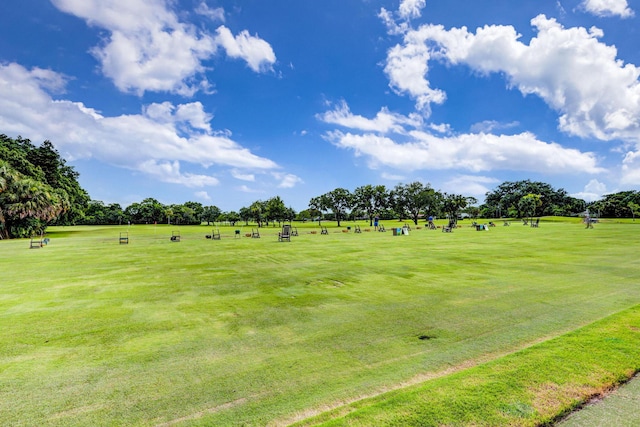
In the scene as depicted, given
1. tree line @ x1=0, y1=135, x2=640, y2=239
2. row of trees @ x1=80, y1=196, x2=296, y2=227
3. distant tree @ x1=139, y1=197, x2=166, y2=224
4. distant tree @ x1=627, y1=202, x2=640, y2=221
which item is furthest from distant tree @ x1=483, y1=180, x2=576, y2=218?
distant tree @ x1=139, y1=197, x2=166, y2=224

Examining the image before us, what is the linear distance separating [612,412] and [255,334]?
A: 5.92 meters

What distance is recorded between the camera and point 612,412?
12.3 ft

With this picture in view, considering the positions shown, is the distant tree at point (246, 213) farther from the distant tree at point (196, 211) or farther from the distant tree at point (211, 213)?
the distant tree at point (196, 211)

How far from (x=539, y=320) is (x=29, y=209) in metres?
51.8

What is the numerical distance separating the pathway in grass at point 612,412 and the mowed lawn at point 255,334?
159 centimetres

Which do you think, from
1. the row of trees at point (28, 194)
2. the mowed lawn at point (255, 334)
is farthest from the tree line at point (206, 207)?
the mowed lawn at point (255, 334)

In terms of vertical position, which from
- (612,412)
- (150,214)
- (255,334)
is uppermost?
(150,214)

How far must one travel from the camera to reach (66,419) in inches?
155

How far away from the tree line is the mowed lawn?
116 ft

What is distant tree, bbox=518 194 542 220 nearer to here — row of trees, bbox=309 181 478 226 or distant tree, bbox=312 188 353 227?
row of trees, bbox=309 181 478 226

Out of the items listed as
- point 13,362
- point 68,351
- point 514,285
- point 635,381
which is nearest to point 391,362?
point 635,381

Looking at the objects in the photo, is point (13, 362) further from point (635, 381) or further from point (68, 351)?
point (635, 381)

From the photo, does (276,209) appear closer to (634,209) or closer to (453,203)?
(453,203)

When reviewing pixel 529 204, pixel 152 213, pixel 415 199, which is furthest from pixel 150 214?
pixel 529 204
